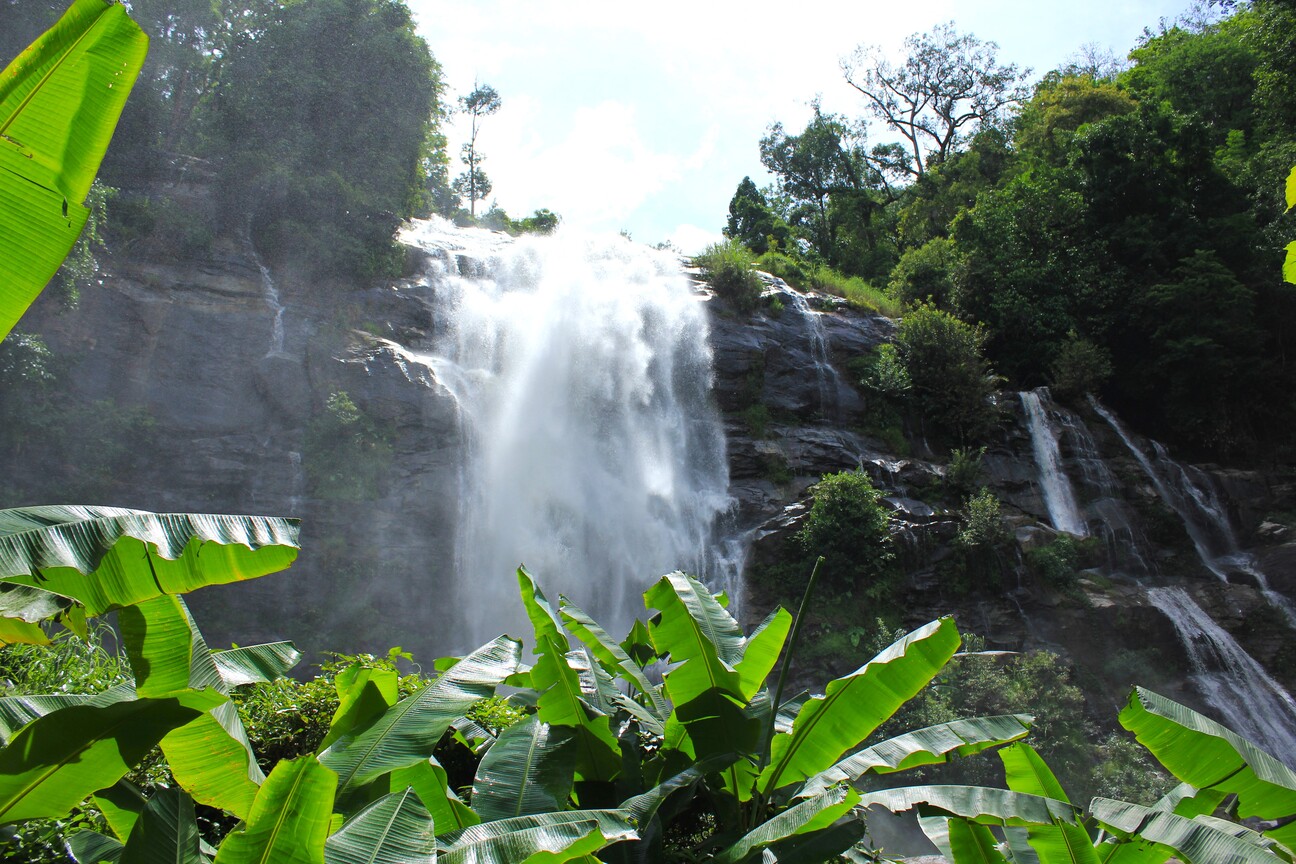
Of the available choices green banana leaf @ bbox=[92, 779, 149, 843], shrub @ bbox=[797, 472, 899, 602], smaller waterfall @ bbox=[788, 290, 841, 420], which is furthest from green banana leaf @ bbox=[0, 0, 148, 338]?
smaller waterfall @ bbox=[788, 290, 841, 420]

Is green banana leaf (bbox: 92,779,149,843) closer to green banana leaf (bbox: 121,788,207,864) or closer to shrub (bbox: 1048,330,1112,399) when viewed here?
green banana leaf (bbox: 121,788,207,864)

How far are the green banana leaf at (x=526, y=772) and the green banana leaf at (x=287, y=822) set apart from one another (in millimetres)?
707

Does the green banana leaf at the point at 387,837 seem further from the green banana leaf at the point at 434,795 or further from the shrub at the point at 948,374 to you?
the shrub at the point at 948,374

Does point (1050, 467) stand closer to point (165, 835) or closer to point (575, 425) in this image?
point (575, 425)

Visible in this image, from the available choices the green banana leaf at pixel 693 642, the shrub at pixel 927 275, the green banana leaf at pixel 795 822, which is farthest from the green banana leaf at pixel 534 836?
the shrub at pixel 927 275

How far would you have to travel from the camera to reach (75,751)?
6.41 feet

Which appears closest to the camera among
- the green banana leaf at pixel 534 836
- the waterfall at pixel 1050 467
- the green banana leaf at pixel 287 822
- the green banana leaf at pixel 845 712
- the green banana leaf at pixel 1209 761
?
the green banana leaf at pixel 287 822

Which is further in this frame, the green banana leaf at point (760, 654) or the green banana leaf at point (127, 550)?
the green banana leaf at point (760, 654)

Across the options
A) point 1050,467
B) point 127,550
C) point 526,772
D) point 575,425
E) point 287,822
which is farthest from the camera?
point 1050,467

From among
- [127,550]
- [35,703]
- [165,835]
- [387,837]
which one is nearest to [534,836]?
[387,837]

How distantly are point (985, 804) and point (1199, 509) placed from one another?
62.0ft

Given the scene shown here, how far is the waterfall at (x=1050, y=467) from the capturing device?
17.6m

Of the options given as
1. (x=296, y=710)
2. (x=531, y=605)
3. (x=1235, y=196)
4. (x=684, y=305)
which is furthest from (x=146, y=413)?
(x=1235, y=196)

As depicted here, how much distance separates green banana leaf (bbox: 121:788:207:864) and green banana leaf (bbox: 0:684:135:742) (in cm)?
37
